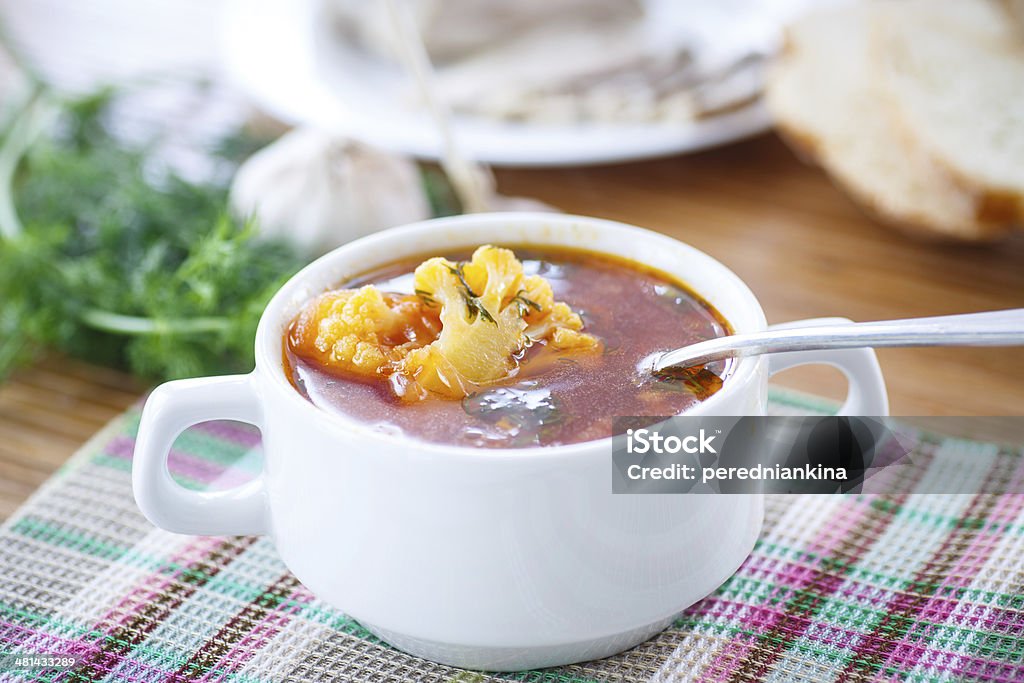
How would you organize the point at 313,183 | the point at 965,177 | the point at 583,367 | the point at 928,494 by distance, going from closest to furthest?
1. the point at 583,367
2. the point at 928,494
3. the point at 313,183
4. the point at 965,177

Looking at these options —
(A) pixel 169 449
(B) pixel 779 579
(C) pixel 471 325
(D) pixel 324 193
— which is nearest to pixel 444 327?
(C) pixel 471 325

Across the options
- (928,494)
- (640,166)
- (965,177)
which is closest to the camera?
(928,494)

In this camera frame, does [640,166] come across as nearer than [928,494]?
No

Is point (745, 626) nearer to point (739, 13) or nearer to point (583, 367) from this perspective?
point (583, 367)

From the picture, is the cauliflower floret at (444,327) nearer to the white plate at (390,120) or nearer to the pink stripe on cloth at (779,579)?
the pink stripe on cloth at (779,579)

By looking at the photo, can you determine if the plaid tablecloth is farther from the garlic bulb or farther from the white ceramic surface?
the garlic bulb

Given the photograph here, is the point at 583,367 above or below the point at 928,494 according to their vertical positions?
above

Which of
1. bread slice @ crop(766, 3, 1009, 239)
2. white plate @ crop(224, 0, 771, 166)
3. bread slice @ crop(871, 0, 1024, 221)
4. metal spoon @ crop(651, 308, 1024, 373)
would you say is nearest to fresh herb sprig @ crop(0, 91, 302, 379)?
white plate @ crop(224, 0, 771, 166)

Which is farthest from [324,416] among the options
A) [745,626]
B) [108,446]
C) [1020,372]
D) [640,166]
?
[640,166]

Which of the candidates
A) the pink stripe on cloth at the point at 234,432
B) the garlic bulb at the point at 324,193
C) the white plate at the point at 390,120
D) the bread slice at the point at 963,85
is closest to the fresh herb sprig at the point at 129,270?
the garlic bulb at the point at 324,193
